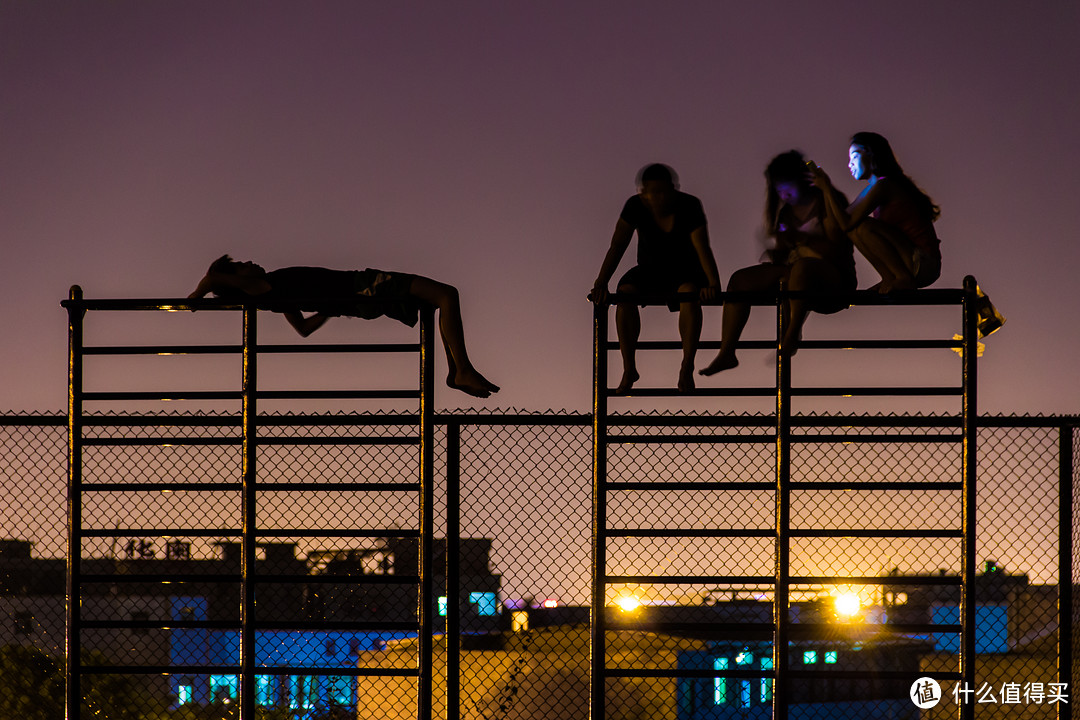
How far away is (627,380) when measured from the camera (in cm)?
596

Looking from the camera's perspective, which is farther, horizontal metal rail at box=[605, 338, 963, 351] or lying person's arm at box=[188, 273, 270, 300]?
lying person's arm at box=[188, 273, 270, 300]

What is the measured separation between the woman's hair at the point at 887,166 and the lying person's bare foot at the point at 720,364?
1315 mm

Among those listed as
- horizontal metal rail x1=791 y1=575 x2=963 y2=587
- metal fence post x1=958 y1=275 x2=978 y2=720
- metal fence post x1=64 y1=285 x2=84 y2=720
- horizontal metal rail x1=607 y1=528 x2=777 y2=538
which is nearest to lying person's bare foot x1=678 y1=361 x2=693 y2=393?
horizontal metal rail x1=607 y1=528 x2=777 y2=538

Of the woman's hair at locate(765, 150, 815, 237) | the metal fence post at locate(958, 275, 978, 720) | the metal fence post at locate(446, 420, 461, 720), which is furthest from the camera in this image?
the woman's hair at locate(765, 150, 815, 237)

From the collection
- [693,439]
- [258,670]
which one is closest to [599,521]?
[693,439]

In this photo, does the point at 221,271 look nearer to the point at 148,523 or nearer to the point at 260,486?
the point at 260,486

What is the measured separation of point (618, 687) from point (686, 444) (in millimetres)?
8309

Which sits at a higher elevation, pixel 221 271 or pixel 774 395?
pixel 221 271

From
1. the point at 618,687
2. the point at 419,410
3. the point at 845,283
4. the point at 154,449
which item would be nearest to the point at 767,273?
the point at 845,283

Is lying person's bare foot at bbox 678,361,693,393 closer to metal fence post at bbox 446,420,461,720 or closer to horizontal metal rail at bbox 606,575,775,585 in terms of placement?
horizontal metal rail at bbox 606,575,775,585

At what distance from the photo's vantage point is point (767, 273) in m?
6.11

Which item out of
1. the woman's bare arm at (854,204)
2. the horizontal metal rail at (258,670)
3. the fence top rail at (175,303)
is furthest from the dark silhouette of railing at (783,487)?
the fence top rail at (175,303)

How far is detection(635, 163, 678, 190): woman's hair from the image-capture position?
6.13 metres

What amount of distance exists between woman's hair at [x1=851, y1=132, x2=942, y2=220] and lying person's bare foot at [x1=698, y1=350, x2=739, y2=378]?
1315mm
